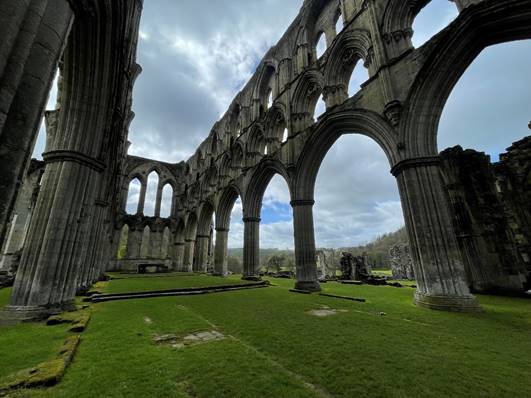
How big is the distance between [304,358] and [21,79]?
4.22 m

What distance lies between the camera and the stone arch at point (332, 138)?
A: 787 cm

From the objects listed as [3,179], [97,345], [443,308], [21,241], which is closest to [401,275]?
[443,308]

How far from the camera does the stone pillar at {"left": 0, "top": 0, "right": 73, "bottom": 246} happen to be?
1.83 meters

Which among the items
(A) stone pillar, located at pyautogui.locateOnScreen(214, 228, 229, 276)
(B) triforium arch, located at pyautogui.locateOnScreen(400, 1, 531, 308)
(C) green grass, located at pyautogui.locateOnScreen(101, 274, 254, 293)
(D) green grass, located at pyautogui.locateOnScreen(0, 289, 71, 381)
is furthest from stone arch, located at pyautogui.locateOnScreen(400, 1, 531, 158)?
(A) stone pillar, located at pyautogui.locateOnScreen(214, 228, 229, 276)

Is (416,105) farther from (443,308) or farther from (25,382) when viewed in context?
(25,382)

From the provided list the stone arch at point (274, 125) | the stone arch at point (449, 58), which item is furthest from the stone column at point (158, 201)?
the stone arch at point (449, 58)

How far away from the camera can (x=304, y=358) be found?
2764 mm

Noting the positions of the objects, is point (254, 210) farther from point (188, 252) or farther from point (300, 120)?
point (188, 252)

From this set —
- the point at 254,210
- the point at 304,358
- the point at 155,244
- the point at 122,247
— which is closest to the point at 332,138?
the point at 254,210

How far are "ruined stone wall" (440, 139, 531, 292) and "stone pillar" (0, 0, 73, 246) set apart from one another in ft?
44.9

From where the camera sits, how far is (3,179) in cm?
184

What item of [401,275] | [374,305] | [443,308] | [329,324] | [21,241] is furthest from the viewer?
[401,275]

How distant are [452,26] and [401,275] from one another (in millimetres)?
21626

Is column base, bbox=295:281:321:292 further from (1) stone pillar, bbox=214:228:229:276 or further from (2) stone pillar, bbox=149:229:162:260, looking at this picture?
(2) stone pillar, bbox=149:229:162:260
